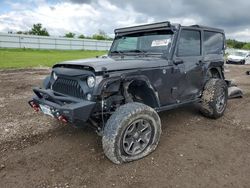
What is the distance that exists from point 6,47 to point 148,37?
37.0 m

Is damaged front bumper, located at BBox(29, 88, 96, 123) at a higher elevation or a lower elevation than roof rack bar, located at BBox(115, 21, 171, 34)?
lower

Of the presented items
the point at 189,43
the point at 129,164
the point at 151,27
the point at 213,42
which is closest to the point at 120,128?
the point at 129,164

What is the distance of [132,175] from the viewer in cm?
382

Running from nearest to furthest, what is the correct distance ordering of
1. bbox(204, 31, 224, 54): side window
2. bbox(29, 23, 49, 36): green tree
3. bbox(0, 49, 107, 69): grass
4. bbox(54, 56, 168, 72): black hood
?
bbox(54, 56, 168, 72): black hood < bbox(204, 31, 224, 54): side window < bbox(0, 49, 107, 69): grass < bbox(29, 23, 49, 36): green tree

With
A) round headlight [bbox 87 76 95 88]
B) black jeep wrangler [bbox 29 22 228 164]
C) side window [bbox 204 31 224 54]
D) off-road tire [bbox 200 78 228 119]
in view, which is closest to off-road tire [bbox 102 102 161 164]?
black jeep wrangler [bbox 29 22 228 164]

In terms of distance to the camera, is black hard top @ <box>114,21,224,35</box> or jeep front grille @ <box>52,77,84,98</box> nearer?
jeep front grille @ <box>52,77,84,98</box>

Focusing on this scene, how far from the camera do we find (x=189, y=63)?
549cm

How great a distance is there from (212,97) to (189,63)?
995 millimetres

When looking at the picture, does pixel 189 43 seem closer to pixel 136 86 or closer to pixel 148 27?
pixel 148 27

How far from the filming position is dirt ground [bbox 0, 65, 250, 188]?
3.69m

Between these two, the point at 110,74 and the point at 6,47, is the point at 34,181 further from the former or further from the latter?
the point at 6,47

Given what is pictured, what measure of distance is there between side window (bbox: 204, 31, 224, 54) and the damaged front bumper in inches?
130

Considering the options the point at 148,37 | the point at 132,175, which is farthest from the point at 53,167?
the point at 148,37

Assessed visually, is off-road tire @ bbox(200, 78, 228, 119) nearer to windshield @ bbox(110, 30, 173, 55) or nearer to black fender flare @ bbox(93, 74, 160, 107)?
windshield @ bbox(110, 30, 173, 55)
